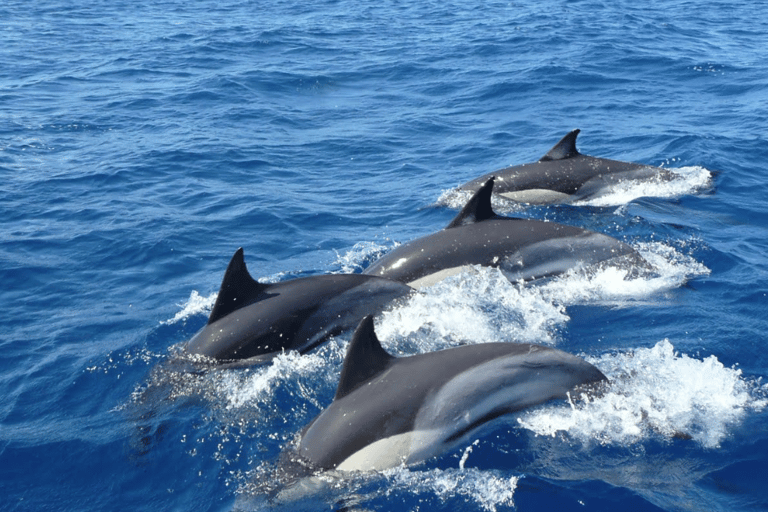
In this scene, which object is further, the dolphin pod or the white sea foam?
the white sea foam

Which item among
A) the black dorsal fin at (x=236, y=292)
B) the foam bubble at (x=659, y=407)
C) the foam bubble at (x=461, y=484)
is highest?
the black dorsal fin at (x=236, y=292)

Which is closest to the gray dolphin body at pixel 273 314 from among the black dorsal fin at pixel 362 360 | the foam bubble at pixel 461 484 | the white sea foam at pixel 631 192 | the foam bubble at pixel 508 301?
the foam bubble at pixel 508 301

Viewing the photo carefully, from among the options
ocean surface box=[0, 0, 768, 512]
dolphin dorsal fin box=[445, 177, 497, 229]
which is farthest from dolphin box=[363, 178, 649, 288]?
ocean surface box=[0, 0, 768, 512]

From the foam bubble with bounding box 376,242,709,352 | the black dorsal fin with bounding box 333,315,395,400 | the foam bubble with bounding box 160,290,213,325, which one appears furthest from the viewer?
the foam bubble with bounding box 160,290,213,325

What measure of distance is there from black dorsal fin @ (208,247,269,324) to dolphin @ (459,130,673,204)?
5678mm

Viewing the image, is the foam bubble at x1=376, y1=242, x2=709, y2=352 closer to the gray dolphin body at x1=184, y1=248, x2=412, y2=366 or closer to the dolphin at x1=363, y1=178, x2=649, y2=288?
the dolphin at x1=363, y1=178, x2=649, y2=288

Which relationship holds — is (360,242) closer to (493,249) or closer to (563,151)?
(493,249)

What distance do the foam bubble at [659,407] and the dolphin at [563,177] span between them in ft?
19.4

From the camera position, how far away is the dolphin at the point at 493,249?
9727 mm

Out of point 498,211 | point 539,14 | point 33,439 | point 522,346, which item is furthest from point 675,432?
point 539,14

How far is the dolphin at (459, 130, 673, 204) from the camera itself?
42.7 feet

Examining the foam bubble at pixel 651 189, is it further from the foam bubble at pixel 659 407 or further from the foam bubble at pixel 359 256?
the foam bubble at pixel 659 407

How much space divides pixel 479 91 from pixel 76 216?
39.1ft

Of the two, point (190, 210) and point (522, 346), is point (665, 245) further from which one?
point (190, 210)
